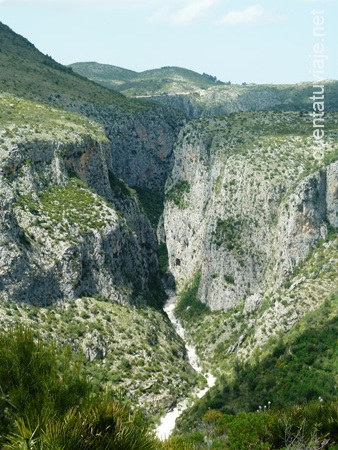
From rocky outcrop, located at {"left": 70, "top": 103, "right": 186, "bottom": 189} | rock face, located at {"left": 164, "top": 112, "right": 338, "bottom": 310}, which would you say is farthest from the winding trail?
rocky outcrop, located at {"left": 70, "top": 103, "right": 186, "bottom": 189}

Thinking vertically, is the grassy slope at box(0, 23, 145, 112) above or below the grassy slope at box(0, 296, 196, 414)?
above

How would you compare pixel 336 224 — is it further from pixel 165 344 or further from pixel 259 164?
pixel 165 344

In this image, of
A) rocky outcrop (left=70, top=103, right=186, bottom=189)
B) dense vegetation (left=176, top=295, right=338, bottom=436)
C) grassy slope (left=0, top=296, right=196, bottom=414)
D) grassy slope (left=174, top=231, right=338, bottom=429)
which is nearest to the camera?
dense vegetation (left=176, top=295, right=338, bottom=436)

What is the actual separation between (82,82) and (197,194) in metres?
53.8

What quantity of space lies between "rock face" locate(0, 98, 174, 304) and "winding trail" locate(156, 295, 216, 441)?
19.8ft

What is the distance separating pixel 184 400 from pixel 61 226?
1039 inches

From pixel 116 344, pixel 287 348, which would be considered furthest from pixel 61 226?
pixel 287 348

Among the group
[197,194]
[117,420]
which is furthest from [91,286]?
[117,420]

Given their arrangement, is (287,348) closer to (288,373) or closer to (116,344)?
(288,373)

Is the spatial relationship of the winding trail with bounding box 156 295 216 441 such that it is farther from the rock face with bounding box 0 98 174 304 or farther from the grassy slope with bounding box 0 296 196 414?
the rock face with bounding box 0 98 174 304

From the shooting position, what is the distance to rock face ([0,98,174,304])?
6319cm

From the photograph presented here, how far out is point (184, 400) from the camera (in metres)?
60.6

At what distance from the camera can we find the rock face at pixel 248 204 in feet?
256

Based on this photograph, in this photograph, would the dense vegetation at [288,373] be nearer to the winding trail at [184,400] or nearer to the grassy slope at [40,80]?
the winding trail at [184,400]
